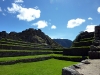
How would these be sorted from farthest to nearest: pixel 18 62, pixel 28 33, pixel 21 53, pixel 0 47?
pixel 28 33
pixel 0 47
pixel 21 53
pixel 18 62

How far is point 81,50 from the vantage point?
25344mm

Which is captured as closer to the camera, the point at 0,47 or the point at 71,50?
the point at 71,50

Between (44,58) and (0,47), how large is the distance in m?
10.4

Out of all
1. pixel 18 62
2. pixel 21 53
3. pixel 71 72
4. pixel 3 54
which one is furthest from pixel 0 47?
pixel 71 72

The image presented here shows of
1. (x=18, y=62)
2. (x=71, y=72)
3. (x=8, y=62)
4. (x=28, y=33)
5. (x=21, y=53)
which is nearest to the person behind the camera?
(x=71, y=72)

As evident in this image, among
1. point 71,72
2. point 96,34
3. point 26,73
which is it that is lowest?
point 26,73

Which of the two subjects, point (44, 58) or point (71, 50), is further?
point (71, 50)

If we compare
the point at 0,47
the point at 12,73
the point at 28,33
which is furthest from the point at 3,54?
the point at 28,33

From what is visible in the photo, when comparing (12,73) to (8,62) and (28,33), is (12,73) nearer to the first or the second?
(8,62)

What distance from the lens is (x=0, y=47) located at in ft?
102

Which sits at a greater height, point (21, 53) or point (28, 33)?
point (28, 33)

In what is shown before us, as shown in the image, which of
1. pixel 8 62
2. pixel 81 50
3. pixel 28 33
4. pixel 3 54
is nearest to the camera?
pixel 8 62

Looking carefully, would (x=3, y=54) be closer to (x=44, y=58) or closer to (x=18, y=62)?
(x=18, y=62)

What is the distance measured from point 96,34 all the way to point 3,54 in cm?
1520
